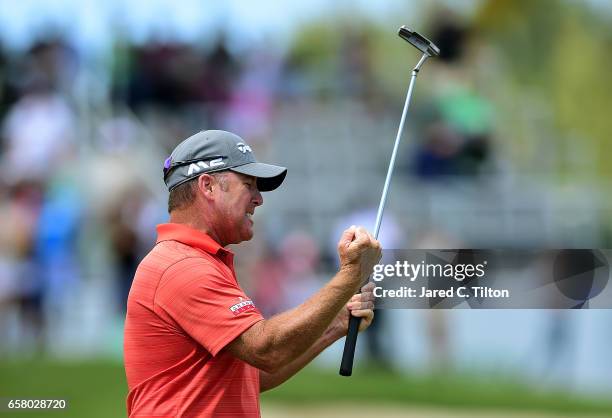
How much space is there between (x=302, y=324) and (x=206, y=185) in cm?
60

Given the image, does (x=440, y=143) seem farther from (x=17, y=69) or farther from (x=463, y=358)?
(x=17, y=69)

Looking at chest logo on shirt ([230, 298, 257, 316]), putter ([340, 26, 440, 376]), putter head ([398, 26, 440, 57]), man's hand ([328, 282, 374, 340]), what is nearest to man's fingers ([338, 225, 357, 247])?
putter ([340, 26, 440, 376])

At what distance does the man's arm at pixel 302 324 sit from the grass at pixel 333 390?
6.30 m

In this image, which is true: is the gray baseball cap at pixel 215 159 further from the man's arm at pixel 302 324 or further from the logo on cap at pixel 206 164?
the man's arm at pixel 302 324

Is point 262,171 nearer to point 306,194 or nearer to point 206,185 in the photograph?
point 206,185

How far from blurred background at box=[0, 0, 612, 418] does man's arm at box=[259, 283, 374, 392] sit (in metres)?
5.69

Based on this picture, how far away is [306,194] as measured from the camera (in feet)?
41.9

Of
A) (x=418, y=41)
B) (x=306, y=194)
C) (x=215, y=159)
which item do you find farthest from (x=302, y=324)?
(x=306, y=194)

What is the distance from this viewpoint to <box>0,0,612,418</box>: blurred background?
35.2ft

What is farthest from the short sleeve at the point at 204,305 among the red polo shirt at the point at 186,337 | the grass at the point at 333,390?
the grass at the point at 333,390

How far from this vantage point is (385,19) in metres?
17.5

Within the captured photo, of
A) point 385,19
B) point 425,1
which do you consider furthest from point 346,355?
point 385,19

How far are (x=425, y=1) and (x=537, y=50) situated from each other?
80.2 inches

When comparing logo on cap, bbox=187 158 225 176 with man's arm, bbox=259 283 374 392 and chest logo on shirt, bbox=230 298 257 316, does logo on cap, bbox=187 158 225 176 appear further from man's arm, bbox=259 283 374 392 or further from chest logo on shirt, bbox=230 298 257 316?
man's arm, bbox=259 283 374 392
